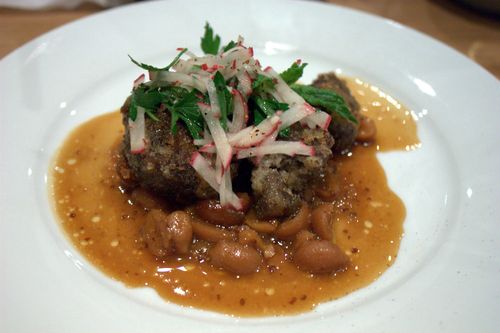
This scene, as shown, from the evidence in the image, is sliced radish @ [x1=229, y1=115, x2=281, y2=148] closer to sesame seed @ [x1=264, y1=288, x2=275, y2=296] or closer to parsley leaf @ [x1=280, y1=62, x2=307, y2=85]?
parsley leaf @ [x1=280, y1=62, x2=307, y2=85]

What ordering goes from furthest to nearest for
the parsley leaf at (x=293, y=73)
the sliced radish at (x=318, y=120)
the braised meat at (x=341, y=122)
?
the braised meat at (x=341, y=122)
the parsley leaf at (x=293, y=73)
the sliced radish at (x=318, y=120)

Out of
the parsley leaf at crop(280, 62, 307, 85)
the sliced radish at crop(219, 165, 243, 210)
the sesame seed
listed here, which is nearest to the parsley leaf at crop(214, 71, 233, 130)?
the sliced radish at crop(219, 165, 243, 210)

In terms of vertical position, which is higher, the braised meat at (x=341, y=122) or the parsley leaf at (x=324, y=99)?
the parsley leaf at (x=324, y=99)

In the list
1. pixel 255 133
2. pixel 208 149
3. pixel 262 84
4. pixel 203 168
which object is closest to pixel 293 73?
pixel 262 84

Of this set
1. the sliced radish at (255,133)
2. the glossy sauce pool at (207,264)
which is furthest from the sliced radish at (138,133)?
the sliced radish at (255,133)

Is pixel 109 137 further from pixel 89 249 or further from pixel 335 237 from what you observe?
pixel 335 237

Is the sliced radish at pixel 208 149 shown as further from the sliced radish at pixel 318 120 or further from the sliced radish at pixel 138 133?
the sliced radish at pixel 318 120

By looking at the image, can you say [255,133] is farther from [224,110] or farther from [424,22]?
[424,22]

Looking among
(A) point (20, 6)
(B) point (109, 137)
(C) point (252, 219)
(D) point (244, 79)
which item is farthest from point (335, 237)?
(A) point (20, 6)
